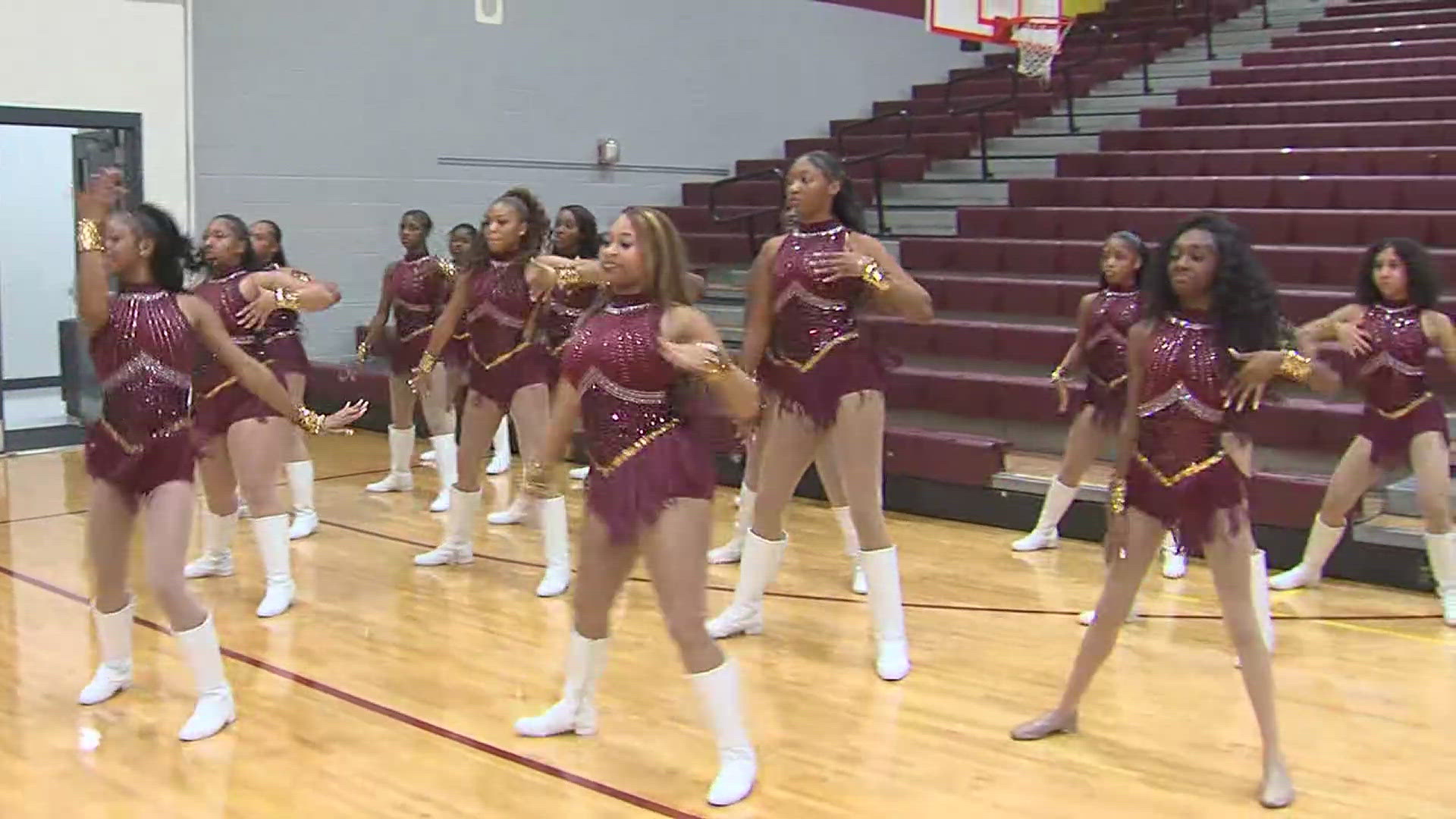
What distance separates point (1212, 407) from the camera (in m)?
3.38

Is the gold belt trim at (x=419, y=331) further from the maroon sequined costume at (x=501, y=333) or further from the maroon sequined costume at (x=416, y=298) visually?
the maroon sequined costume at (x=501, y=333)

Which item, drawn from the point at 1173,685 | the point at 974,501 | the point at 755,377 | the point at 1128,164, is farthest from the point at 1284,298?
the point at 755,377

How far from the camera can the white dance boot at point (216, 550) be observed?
18.7 feet

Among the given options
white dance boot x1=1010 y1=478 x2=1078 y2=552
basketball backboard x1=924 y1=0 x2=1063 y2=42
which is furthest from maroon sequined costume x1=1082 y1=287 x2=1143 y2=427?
basketball backboard x1=924 y1=0 x2=1063 y2=42

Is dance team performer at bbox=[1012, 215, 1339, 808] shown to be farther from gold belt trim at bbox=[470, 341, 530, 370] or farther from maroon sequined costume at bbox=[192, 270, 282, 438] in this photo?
maroon sequined costume at bbox=[192, 270, 282, 438]

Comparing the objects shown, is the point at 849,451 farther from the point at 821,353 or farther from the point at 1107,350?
the point at 1107,350

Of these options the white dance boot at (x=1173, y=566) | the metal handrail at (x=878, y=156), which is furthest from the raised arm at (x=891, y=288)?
the metal handrail at (x=878, y=156)

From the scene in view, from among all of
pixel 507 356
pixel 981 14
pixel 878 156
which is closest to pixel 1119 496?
pixel 507 356

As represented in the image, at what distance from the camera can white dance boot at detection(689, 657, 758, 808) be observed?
335 centimetres

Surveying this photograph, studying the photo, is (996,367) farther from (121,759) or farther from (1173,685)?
(121,759)

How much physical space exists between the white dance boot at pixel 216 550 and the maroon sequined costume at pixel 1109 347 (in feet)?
11.8

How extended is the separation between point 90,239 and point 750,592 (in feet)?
7.91

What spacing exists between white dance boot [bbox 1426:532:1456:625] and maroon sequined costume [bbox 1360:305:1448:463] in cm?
36

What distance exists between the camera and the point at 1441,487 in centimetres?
507
